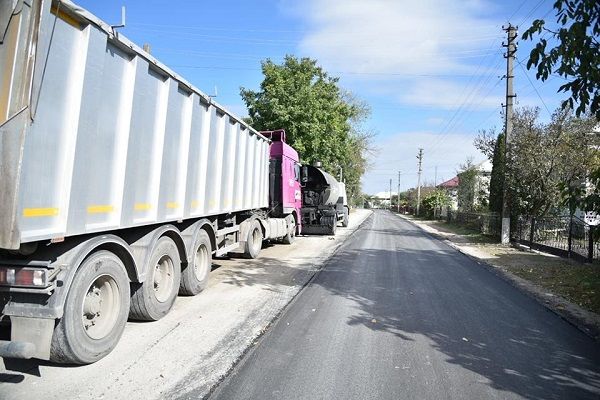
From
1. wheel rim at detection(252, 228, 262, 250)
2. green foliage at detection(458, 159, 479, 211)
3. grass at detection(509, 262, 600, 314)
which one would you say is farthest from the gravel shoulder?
green foliage at detection(458, 159, 479, 211)

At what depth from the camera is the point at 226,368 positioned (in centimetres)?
461

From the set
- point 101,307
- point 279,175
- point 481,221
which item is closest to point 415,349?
point 101,307

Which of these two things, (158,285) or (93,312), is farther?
(158,285)

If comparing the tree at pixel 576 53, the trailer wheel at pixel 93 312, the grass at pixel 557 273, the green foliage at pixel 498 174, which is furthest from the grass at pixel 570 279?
the green foliage at pixel 498 174

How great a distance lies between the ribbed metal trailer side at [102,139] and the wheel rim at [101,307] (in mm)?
592

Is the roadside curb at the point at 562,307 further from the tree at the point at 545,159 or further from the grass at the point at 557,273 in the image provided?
the tree at the point at 545,159

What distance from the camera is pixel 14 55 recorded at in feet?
12.5

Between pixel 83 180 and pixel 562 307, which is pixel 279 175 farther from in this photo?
pixel 83 180

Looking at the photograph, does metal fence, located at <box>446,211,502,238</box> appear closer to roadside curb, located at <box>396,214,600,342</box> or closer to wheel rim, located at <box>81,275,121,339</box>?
roadside curb, located at <box>396,214,600,342</box>

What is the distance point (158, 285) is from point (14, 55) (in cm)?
357

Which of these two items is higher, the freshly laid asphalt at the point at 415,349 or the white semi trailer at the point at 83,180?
the white semi trailer at the point at 83,180

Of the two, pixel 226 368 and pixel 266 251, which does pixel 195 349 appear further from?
pixel 266 251

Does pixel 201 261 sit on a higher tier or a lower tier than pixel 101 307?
higher

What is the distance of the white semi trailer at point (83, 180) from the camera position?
383 cm
